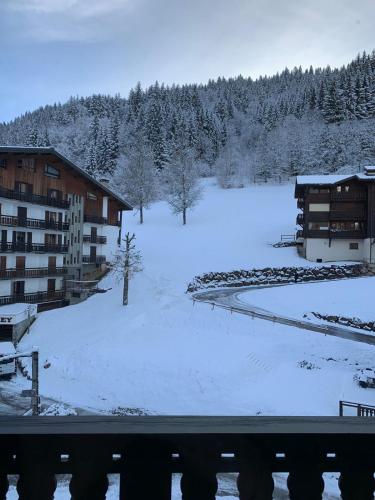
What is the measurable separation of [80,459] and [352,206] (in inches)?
1955

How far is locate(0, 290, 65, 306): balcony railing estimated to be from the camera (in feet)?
107

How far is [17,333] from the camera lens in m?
28.5

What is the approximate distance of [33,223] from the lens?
34938 mm

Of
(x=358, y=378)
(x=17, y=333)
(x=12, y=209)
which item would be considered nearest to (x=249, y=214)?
(x=12, y=209)

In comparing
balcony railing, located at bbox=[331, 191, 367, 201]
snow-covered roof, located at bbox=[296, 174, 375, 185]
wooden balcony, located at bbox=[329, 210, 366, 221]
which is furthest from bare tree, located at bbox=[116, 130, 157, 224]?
balcony railing, located at bbox=[331, 191, 367, 201]

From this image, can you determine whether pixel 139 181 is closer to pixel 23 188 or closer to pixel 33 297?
pixel 23 188

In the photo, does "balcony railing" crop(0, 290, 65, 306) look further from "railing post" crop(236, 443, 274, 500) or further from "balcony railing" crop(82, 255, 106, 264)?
"railing post" crop(236, 443, 274, 500)

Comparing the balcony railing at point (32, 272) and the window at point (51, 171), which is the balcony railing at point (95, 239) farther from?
the window at point (51, 171)

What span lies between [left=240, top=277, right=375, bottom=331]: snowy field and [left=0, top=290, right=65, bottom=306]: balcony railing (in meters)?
16.9

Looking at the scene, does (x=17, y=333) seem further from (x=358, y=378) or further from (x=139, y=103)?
(x=139, y=103)

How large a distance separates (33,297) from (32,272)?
7.04 ft

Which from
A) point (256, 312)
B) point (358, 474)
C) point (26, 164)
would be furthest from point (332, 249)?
point (358, 474)

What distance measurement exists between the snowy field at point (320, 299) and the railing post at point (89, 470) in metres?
26.9

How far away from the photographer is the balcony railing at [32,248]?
32.4m
